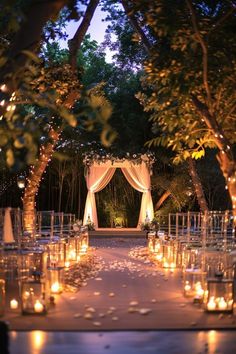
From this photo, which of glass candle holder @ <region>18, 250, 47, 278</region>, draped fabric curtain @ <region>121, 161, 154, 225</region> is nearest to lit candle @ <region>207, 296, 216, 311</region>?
glass candle holder @ <region>18, 250, 47, 278</region>

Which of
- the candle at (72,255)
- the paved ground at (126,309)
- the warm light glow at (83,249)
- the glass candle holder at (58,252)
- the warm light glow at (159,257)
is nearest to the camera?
the paved ground at (126,309)

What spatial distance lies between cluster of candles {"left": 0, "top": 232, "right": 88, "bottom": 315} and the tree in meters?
2.61

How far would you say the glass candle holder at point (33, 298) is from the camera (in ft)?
24.5

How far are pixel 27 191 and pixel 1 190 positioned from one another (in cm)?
645

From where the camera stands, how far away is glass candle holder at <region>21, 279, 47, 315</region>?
7453mm

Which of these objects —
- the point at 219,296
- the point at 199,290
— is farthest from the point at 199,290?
the point at 219,296

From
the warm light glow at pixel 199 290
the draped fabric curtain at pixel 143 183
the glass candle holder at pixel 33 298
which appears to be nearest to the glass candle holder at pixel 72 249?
the warm light glow at pixel 199 290

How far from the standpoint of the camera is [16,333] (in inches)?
256

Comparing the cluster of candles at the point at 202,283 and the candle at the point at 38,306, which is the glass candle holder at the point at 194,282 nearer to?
the cluster of candles at the point at 202,283

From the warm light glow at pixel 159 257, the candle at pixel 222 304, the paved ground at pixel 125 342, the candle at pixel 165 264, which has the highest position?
the warm light glow at pixel 159 257

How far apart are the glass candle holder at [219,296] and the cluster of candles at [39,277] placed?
1.99 metres

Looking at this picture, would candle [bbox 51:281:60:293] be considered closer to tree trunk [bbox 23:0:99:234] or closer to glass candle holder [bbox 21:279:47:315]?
glass candle holder [bbox 21:279:47:315]

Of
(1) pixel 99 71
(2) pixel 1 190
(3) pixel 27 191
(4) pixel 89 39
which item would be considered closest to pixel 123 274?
(3) pixel 27 191

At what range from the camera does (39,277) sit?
314 inches
